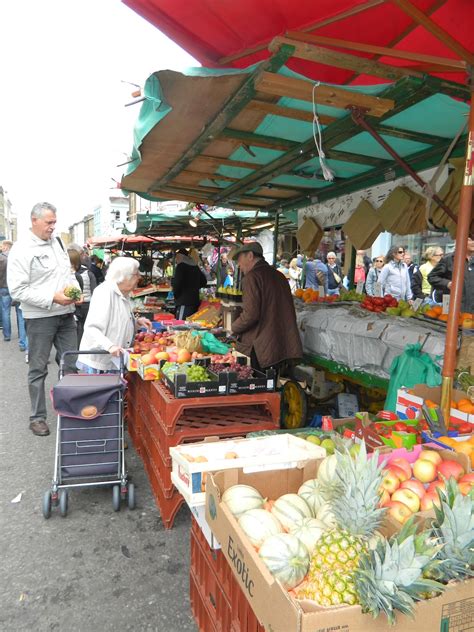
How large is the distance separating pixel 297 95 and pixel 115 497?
10.6 feet

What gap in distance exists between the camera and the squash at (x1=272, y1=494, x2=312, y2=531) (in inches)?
71.6

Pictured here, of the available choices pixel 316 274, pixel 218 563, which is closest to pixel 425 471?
pixel 218 563

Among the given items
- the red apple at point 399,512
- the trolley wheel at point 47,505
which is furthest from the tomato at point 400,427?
the trolley wheel at point 47,505

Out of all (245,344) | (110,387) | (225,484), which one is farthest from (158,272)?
(225,484)

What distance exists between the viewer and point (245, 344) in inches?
210

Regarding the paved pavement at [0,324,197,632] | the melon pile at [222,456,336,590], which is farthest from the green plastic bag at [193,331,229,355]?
the melon pile at [222,456,336,590]

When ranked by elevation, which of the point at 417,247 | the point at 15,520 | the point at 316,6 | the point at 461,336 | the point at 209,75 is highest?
the point at 316,6

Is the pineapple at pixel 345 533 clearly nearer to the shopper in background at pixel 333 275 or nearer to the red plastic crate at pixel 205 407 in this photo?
the red plastic crate at pixel 205 407

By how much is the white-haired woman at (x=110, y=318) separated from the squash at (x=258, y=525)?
8.37ft

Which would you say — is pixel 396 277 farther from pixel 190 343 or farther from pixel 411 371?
pixel 190 343

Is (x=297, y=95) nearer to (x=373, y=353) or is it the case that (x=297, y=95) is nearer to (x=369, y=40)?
(x=369, y=40)

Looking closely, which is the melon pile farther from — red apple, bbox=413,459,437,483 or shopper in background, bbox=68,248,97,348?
shopper in background, bbox=68,248,97,348

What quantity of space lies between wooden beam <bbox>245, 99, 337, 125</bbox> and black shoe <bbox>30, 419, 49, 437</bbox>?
405cm

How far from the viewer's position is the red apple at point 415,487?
188cm
